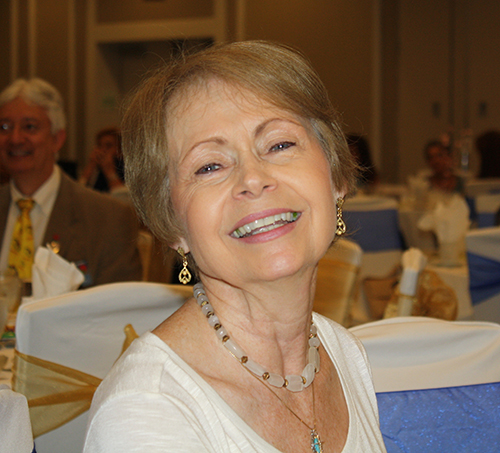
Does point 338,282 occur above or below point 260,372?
below

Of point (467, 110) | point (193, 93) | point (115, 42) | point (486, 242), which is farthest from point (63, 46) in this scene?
point (193, 93)

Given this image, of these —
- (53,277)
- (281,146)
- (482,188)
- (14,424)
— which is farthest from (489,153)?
(14,424)

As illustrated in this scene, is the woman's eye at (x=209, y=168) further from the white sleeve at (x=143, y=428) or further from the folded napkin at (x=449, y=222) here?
the folded napkin at (x=449, y=222)

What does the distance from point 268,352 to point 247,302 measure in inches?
4.2

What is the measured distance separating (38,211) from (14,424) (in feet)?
7.74

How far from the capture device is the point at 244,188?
42.0 inches

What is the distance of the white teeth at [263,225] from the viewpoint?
108 cm

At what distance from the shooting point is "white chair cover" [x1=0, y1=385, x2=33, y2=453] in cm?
88

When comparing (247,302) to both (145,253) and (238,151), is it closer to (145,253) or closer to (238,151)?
(238,151)

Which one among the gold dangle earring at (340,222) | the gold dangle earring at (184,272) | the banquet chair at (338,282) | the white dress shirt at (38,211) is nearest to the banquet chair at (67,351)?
the gold dangle earring at (184,272)

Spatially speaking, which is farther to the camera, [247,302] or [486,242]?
[486,242]

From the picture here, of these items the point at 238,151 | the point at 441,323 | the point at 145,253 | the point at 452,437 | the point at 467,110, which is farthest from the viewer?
the point at 467,110

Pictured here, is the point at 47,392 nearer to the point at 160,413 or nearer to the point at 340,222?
the point at 160,413

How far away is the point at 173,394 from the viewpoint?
3.17 feet
